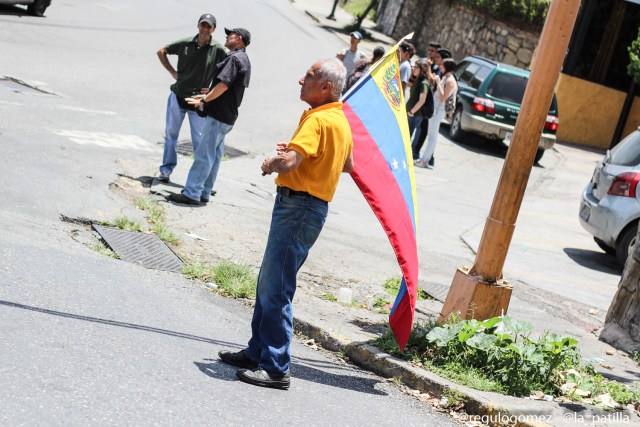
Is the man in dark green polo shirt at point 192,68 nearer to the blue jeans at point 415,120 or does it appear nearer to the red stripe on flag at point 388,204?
the red stripe on flag at point 388,204

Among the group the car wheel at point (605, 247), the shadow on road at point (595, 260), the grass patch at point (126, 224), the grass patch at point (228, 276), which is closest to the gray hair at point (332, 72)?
the grass patch at point (228, 276)

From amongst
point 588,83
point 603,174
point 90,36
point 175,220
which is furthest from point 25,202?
point 588,83

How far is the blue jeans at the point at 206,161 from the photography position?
1019cm

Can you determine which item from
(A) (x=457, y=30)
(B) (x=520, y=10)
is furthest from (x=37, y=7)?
(A) (x=457, y=30)

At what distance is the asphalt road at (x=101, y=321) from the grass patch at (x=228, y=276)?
158 mm

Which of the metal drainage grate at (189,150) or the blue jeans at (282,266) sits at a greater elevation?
the blue jeans at (282,266)

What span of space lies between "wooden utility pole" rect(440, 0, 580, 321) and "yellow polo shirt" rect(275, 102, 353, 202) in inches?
60.8

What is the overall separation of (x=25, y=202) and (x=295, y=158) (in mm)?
3992

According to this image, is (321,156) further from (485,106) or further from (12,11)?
(12,11)

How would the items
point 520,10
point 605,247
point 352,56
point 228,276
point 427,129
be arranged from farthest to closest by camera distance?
point 520,10 < point 427,129 < point 352,56 < point 605,247 < point 228,276

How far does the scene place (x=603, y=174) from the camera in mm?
12844

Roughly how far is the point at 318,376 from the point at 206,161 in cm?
455

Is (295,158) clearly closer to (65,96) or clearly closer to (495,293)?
(495,293)

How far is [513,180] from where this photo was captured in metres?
6.70
